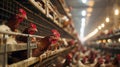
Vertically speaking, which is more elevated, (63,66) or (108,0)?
(108,0)

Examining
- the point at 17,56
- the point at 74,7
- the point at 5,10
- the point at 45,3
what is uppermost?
the point at 74,7

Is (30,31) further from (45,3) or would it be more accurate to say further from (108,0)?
(108,0)

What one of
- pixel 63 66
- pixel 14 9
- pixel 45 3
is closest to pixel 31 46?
pixel 14 9

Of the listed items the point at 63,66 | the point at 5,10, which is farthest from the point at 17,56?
the point at 63,66

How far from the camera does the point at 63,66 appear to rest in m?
5.27

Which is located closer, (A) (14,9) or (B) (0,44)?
(B) (0,44)

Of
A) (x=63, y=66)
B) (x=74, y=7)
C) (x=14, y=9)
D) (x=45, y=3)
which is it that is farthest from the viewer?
(x=74, y=7)

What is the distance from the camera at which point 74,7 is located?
19.4 metres

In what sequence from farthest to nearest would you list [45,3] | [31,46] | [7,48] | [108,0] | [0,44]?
[108,0] < [45,3] < [31,46] < [7,48] < [0,44]

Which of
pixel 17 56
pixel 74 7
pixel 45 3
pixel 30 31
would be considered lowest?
pixel 17 56

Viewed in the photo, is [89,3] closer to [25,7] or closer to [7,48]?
[25,7]

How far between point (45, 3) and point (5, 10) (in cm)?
120

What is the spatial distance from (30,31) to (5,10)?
42 cm

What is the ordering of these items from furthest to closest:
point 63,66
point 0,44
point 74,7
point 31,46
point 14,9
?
point 74,7
point 63,66
point 14,9
point 31,46
point 0,44
